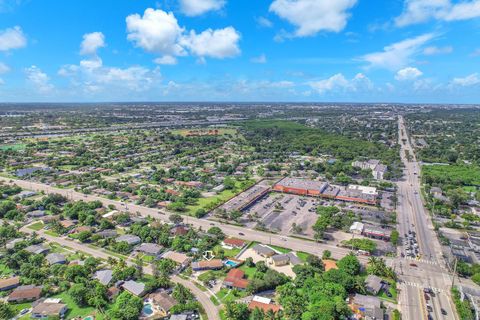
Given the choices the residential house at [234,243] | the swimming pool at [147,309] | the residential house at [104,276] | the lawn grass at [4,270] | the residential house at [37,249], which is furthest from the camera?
the residential house at [234,243]

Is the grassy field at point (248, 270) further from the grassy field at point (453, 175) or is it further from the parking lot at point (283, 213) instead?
the grassy field at point (453, 175)

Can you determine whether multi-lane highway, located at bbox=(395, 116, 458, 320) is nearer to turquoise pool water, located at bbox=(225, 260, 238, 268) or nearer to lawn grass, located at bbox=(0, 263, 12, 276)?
turquoise pool water, located at bbox=(225, 260, 238, 268)

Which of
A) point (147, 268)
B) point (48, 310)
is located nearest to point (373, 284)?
point (147, 268)

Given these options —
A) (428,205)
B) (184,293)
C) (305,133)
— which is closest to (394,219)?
(428,205)

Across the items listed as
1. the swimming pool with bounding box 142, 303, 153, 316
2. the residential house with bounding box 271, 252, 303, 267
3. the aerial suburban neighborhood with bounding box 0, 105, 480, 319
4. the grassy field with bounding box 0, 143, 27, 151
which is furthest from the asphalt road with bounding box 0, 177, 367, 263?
the grassy field with bounding box 0, 143, 27, 151

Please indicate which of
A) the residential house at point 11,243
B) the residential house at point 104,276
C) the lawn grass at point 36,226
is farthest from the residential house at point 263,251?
the lawn grass at point 36,226

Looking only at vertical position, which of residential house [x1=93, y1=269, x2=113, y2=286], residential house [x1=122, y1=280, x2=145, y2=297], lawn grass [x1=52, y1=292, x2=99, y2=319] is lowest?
lawn grass [x1=52, y1=292, x2=99, y2=319]

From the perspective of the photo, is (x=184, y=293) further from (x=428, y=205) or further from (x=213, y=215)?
(x=428, y=205)

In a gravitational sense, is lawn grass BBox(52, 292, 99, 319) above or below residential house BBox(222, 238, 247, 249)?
above
